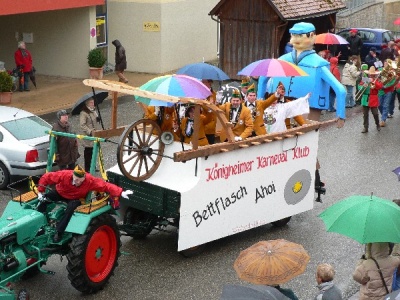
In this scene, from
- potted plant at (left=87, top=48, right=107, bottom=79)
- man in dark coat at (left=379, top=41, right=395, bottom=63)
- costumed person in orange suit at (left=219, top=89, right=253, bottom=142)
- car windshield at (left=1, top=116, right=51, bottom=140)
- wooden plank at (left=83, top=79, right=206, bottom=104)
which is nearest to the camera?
wooden plank at (left=83, top=79, right=206, bottom=104)

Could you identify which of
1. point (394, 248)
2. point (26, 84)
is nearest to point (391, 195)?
point (394, 248)

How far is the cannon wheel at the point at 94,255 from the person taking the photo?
8867 millimetres

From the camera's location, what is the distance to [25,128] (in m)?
13.5

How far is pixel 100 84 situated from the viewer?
32.0ft

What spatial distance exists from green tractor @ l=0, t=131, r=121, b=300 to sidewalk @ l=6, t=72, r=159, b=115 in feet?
32.7

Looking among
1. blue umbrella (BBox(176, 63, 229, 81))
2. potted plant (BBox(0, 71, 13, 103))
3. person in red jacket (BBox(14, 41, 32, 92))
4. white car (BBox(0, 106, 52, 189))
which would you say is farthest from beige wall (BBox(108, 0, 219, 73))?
blue umbrella (BBox(176, 63, 229, 81))

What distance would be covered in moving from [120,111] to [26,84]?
3598 mm

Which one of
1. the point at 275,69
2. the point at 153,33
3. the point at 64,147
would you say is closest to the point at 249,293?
the point at 275,69

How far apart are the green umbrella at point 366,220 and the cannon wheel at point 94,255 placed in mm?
2809

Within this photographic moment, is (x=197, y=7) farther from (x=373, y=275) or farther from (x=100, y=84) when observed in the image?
(x=373, y=275)

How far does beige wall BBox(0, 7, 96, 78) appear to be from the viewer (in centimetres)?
2289

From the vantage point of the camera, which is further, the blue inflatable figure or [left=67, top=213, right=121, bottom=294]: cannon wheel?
the blue inflatable figure

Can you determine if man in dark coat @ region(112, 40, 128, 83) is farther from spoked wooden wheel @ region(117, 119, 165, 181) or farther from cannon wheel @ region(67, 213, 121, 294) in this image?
cannon wheel @ region(67, 213, 121, 294)

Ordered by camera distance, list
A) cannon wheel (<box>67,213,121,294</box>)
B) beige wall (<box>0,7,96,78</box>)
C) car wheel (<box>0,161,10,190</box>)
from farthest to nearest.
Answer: beige wall (<box>0,7,96,78</box>) → car wheel (<box>0,161,10,190</box>) → cannon wheel (<box>67,213,121,294</box>)
